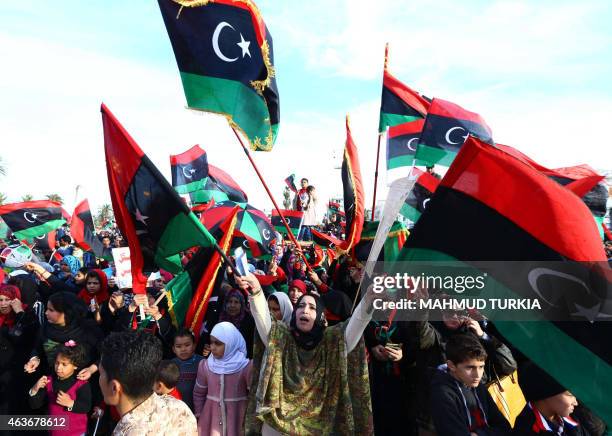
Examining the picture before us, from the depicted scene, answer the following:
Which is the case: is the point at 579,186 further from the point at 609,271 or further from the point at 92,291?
the point at 92,291

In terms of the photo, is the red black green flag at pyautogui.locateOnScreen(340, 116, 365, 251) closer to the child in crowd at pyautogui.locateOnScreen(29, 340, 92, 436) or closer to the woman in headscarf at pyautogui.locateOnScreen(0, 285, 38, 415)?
the child in crowd at pyautogui.locateOnScreen(29, 340, 92, 436)

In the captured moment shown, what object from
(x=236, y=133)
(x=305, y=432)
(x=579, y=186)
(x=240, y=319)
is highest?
(x=236, y=133)

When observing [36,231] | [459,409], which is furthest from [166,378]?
[36,231]

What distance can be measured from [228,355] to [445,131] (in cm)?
494

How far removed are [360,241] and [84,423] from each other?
3.67 metres

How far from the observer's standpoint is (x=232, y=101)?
413 cm

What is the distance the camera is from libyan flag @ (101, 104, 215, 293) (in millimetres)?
3396

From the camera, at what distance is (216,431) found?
11.1 ft

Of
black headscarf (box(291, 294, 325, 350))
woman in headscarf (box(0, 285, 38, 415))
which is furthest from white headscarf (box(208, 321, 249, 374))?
woman in headscarf (box(0, 285, 38, 415))

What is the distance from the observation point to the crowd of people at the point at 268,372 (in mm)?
2152

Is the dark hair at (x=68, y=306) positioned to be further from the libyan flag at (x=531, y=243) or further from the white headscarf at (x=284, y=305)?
the libyan flag at (x=531, y=243)

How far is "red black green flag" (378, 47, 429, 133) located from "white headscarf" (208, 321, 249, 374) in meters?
4.41

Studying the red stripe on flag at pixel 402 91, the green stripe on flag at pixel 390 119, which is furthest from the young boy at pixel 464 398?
the red stripe on flag at pixel 402 91

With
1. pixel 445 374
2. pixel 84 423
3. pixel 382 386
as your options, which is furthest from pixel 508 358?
pixel 84 423
